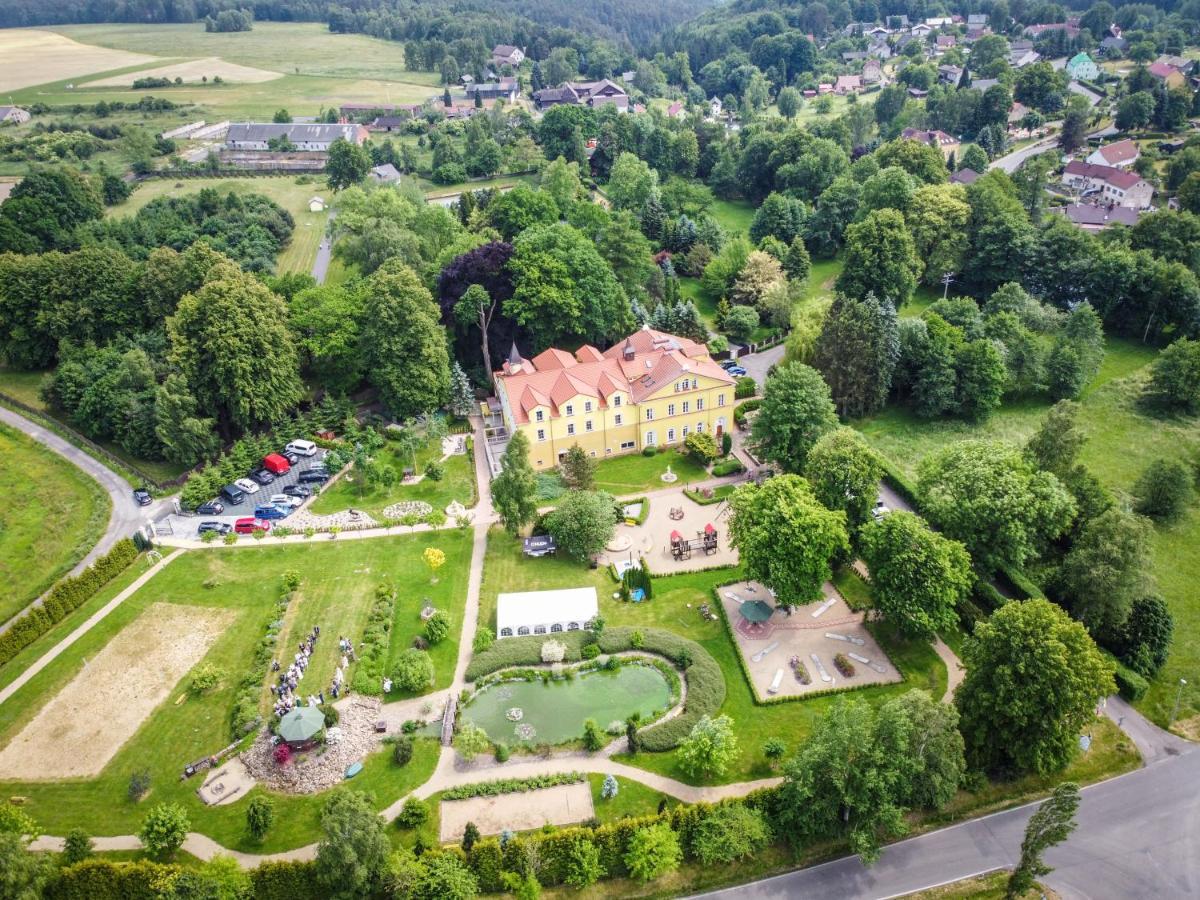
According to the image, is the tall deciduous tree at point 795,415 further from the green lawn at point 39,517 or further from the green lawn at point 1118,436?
the green lawn at point 39,517

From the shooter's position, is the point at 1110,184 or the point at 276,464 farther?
the point at 1110,184

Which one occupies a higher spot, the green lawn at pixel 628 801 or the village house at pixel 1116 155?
the village house at pixel 1116 155

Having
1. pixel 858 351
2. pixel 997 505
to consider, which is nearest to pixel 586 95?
pixel 858 351

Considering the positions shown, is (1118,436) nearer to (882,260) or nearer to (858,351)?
(858,351)

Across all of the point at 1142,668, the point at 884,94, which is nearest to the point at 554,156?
the point at 884,94

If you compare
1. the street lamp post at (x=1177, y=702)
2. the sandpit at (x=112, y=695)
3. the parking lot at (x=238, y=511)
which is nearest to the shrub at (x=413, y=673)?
the sandpit at (x=112, y=695)

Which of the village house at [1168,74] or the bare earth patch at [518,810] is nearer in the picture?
the bare earth patch at [518,810]
